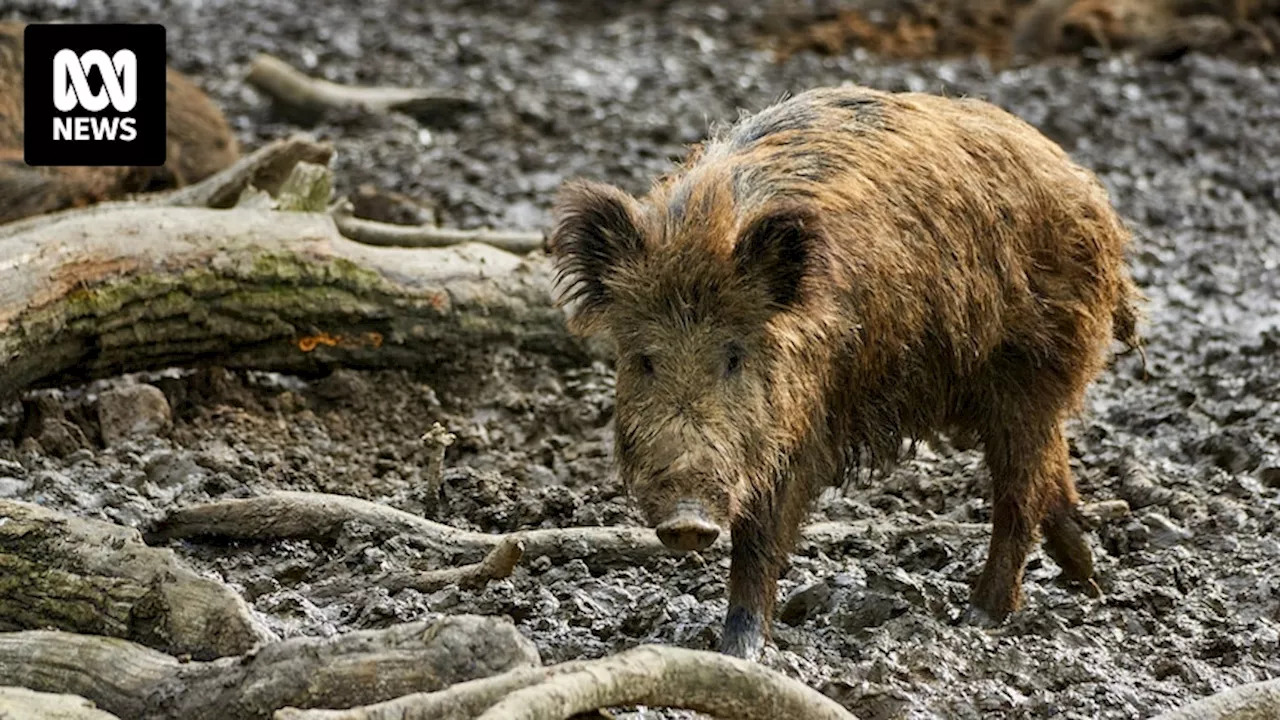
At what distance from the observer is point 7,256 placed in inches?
266

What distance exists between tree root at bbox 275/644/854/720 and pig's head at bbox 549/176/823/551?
693 millimetres

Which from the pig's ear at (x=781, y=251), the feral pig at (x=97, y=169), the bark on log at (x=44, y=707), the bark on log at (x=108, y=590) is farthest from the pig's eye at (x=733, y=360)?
the feral pig at (x=97, y=169)

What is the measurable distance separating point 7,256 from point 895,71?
A: 7.50 metres

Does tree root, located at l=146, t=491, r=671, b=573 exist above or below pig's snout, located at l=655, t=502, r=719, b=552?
below

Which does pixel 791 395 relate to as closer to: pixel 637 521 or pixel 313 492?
pixel 637 521

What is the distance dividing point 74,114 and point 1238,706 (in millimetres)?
6028

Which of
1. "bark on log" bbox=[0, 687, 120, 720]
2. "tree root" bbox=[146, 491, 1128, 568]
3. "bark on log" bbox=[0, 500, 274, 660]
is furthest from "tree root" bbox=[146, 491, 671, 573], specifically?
"bark on log" bbox=[0, 687, 120, 720]

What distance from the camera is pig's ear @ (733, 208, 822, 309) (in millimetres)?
5113

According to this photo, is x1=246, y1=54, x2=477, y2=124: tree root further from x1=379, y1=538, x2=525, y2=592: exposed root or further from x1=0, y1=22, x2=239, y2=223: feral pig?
x1=379, y1=538, x2=525, y2=592: exposed root

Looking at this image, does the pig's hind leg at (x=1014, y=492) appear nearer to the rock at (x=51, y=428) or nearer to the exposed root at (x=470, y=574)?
the exposed root at (x=470, y=574)

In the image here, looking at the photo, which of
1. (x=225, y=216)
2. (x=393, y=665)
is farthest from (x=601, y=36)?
(x=393, y=665)

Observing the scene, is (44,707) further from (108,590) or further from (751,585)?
(751,585)

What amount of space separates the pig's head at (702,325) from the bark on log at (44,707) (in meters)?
1.47

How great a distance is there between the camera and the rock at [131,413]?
7051mm
